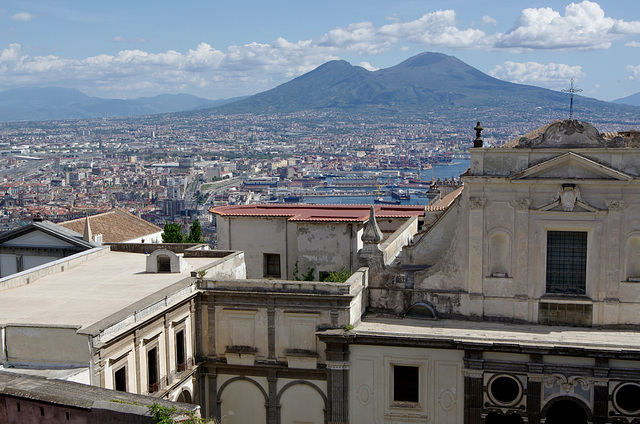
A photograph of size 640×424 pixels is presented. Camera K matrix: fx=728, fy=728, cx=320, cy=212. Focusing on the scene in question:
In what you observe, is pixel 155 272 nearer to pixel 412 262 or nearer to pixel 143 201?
pixel 412 262

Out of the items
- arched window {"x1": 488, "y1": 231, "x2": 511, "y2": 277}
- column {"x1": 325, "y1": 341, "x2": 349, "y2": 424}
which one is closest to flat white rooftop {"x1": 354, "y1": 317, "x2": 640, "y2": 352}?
column {"x1": 325, "y1": 341, "x2": 349, "y2": 424}

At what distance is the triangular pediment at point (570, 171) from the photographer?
67.1ft

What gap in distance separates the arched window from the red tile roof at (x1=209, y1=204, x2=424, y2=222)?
6821 mm

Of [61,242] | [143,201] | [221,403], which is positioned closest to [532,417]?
[221,403]

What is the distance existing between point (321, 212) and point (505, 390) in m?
12.3

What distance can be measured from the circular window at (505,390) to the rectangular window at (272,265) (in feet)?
36.1

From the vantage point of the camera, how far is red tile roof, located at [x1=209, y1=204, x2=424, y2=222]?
93.5 ft

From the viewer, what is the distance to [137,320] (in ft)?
58.6

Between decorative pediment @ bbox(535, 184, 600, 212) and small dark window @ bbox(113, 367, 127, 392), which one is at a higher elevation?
decorative pediment @ bbox(535, 184, 600, 212)

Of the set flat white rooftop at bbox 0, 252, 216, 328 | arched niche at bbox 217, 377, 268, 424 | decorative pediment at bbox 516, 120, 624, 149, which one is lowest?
arched niche at bbox 217, 377, 268, 424

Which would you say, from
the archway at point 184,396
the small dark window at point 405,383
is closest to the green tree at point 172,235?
the archway at point 184,396

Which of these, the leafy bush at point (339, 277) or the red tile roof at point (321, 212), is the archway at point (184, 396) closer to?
the leafy bush at point (339, 277)

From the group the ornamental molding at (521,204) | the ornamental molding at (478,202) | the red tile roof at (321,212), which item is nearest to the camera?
the ornamental molding at (521,204)

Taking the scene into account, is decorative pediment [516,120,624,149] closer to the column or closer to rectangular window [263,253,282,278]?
the column
